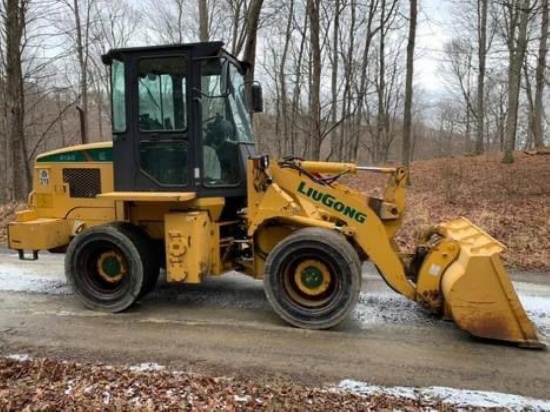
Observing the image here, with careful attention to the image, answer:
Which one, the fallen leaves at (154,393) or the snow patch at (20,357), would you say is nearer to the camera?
the fallen leaves at (154,393)

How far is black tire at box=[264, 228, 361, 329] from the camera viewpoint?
16.0 feet

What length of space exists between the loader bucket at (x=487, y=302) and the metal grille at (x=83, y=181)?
4006mm

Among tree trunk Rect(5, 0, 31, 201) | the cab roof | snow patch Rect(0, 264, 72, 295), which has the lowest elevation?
snow patch Rect(0, 264, 72, 295)

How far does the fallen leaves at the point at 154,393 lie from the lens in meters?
3.34

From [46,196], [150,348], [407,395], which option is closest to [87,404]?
[150,348]

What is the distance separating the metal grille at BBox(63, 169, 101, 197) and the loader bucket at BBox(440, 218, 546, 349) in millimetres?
4006

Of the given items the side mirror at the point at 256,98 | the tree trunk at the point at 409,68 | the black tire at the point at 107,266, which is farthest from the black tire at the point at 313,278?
the tree trunk at the point at 409,68

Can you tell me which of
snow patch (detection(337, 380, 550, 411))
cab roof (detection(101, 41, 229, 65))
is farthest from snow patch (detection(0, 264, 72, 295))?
snow patch (detection(337, 380, 550, 411))

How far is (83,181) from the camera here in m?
5.99

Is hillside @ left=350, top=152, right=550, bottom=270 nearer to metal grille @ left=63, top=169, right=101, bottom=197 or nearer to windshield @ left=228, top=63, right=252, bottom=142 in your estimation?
windshield @ left=228, top=63, right=252, bottom=142

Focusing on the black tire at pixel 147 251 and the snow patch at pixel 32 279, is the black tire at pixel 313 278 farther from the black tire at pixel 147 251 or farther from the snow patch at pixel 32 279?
the snow patch at pixel 32 279

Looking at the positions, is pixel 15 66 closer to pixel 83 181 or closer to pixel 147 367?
pixel 83 181

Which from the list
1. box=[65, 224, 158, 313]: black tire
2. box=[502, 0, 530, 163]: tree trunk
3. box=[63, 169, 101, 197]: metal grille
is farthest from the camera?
box=[502, 0, 530, 163]: tree trunk

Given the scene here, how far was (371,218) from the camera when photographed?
5.09m
